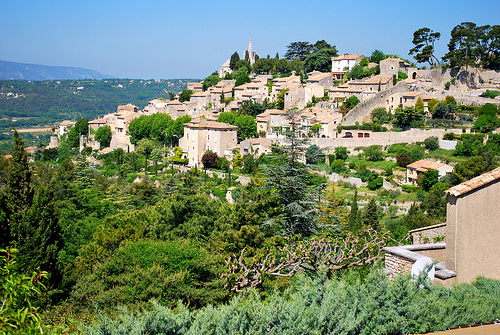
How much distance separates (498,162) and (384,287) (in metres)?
29.5

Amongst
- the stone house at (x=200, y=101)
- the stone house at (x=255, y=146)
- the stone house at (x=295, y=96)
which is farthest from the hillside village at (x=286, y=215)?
the stone house at (x=200, y=101)

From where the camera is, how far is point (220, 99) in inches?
2510

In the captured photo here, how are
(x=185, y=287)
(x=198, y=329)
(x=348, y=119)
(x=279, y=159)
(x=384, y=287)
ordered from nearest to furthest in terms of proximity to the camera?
(x=198, y=329) < (x=384, y=287) < (x=185, y=287) < (x=279, y=159) < (x=348, y=119)

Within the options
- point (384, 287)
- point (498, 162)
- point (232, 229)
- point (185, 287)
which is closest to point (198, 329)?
point (384, 287)

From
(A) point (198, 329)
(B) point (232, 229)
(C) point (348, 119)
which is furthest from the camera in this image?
(C) point (348, 119)

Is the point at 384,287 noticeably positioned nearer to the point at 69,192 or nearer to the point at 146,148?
the point at 69,192

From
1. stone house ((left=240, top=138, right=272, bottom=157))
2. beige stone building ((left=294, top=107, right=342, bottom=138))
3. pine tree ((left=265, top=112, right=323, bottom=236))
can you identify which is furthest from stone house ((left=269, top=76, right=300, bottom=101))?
pine tree ((left=265, top=112, right=323, bottom=236))

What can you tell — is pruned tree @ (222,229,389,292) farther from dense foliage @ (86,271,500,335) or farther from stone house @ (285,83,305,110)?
stone house @ (285,83,305,110)

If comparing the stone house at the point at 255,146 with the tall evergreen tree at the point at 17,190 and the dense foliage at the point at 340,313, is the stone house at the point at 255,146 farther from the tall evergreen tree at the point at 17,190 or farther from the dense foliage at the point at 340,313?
the dense foliage at the point at 340,313

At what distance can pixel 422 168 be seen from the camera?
111 ft

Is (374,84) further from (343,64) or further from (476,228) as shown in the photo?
(476,228)

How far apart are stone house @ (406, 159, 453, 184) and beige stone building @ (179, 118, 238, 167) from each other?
19.6 meters

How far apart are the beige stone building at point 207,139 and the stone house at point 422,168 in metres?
19.6

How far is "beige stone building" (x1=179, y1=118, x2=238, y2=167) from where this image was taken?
4848 centimetres
